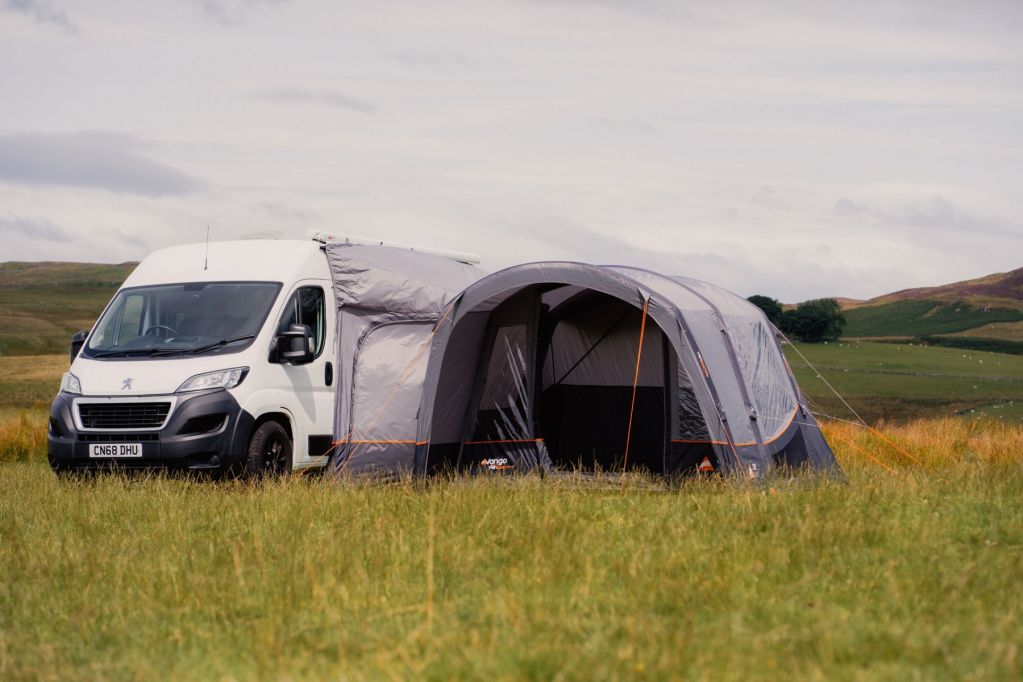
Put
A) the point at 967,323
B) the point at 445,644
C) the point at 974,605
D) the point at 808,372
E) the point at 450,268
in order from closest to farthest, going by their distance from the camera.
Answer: the point at 445,644, the point at 974,605, the point at 450,268, the point at 808,372, the point at 967,323

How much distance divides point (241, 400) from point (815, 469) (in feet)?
19.1

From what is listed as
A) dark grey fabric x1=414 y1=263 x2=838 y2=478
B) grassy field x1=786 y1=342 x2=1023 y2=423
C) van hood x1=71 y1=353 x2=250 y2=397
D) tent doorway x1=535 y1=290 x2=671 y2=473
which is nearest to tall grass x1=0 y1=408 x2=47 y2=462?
van hood x1=71 y1=353 x2=250 y2=397

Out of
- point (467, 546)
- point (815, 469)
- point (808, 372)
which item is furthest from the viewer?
point (808, 372)

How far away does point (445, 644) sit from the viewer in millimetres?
5105

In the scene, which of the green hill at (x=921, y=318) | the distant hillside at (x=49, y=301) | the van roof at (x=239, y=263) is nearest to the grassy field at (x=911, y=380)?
the van roof at (x=239, y=263)

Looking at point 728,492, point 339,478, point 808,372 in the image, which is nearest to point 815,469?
point 728,492

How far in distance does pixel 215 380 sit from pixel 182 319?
1.10 m

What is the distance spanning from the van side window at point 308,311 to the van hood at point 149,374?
2.73 feet

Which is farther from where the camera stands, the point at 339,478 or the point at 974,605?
the point at 339,478

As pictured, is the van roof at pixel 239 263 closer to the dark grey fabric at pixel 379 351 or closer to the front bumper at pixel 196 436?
the dark grey fabric at pixel 379 351

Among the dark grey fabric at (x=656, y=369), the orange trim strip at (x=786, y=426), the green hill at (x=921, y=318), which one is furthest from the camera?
the green hill at (x=921, y=318)

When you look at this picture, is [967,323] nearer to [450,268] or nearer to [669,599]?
[450,268]

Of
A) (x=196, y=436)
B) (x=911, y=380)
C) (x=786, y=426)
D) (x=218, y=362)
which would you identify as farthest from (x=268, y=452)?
(x=911, y=380)

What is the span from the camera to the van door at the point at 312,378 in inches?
470
